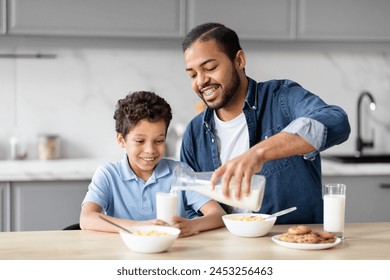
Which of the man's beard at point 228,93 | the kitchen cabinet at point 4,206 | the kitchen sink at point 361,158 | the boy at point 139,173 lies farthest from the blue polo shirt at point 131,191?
the kitchen sink at point 361,158

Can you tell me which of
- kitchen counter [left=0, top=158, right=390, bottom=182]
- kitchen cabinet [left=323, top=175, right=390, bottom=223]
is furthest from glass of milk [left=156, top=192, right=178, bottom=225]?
kitchen cabinet [left=323, top=175, right=390, bottom=223]

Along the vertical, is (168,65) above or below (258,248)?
above

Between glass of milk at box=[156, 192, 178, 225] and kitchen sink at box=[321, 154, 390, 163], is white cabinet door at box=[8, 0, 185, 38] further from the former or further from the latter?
glass of milk at box=[156, 192, 178, 225]

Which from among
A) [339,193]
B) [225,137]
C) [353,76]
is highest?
[353,76]

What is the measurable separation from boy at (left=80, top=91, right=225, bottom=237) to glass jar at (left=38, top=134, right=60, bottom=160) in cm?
170

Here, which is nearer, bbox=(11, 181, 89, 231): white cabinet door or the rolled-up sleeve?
the rolled-up sleeve

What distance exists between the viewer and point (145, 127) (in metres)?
2.13

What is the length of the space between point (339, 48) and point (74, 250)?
2898mm

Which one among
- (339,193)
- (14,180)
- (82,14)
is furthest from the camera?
(82,14)

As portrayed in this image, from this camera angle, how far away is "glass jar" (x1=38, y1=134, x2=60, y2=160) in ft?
12.5
